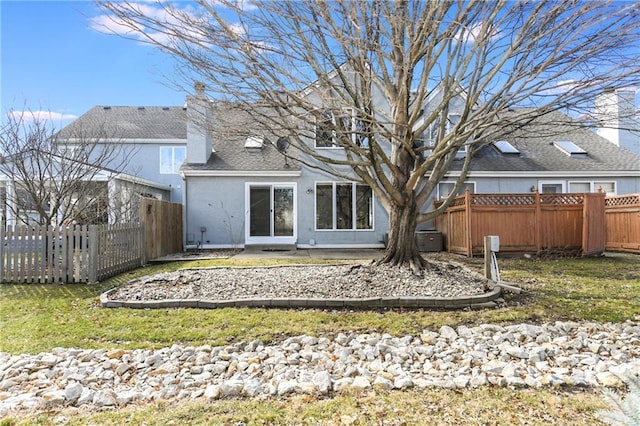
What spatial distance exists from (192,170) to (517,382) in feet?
39.0

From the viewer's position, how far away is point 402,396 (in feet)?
9.10

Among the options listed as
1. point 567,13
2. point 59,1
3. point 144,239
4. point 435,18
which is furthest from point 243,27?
point 144,239

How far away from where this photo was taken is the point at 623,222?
11406 millimetres

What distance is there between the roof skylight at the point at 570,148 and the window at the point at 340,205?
8.68 meters

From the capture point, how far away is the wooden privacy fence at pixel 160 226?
9781mm

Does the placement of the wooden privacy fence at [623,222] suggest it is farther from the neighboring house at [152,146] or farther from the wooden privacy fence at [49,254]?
the neighboring house at [152,146]

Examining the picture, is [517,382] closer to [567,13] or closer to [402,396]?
[402,396]

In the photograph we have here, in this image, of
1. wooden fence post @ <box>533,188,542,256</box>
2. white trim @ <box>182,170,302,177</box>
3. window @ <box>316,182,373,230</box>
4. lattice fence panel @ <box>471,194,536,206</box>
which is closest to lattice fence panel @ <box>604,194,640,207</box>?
wooden fence post @ <box>533,188,542,256</box>

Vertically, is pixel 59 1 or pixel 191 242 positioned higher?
pixel 59 1

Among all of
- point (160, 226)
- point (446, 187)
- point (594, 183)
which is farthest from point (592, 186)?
point (160, 226)

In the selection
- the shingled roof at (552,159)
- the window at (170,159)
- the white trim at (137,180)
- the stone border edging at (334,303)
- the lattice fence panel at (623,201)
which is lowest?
the stone border edging at (334,303)

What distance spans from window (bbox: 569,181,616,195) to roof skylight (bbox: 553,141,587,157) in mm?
1424

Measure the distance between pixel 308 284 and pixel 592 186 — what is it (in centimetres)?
1352

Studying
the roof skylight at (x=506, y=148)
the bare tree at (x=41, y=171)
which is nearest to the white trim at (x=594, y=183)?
the roof skylight at (x=506, y=148)
